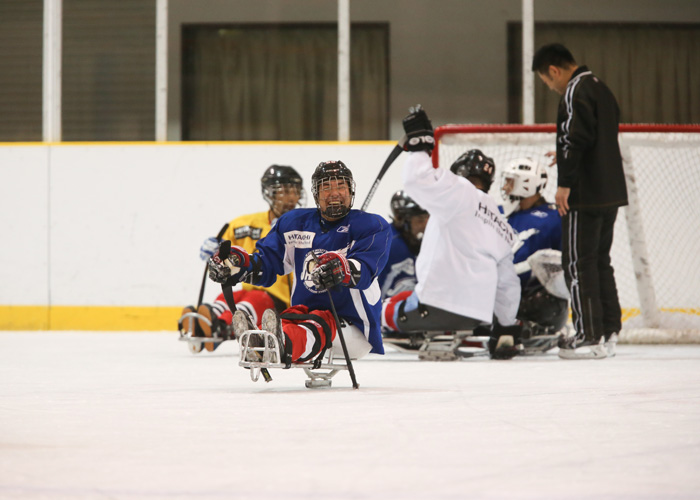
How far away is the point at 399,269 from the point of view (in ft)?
18.3

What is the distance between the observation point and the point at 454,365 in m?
4.46

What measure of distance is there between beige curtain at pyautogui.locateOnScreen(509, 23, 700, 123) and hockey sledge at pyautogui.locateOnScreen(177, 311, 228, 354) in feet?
13.9

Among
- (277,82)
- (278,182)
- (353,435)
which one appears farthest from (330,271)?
(277,82)

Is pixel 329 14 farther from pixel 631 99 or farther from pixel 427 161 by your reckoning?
pixel 427 161

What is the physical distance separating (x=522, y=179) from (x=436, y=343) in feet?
3.33

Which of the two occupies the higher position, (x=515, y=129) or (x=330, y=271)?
(x=515, y=129)

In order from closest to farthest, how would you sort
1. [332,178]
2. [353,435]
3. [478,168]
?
1. [353,435]
2. [332,178]
3. [478,168]

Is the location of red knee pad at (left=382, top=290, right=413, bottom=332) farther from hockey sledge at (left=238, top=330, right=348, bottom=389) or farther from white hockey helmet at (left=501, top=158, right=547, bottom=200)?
hockey sledge at (left=238, top=330, right=348, bottom=389)

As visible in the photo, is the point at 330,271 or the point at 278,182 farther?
the point at 278,182

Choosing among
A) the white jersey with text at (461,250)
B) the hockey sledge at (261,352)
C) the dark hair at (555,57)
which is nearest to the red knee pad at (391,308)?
the white jersey with text at (461,250)

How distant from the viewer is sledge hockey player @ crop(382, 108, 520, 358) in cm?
453

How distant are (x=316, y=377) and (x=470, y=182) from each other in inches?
74.7

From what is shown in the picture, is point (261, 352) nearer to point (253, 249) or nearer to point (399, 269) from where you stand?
point (253, 249)

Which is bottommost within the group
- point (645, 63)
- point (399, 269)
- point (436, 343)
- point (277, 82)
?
point (436, 343)
